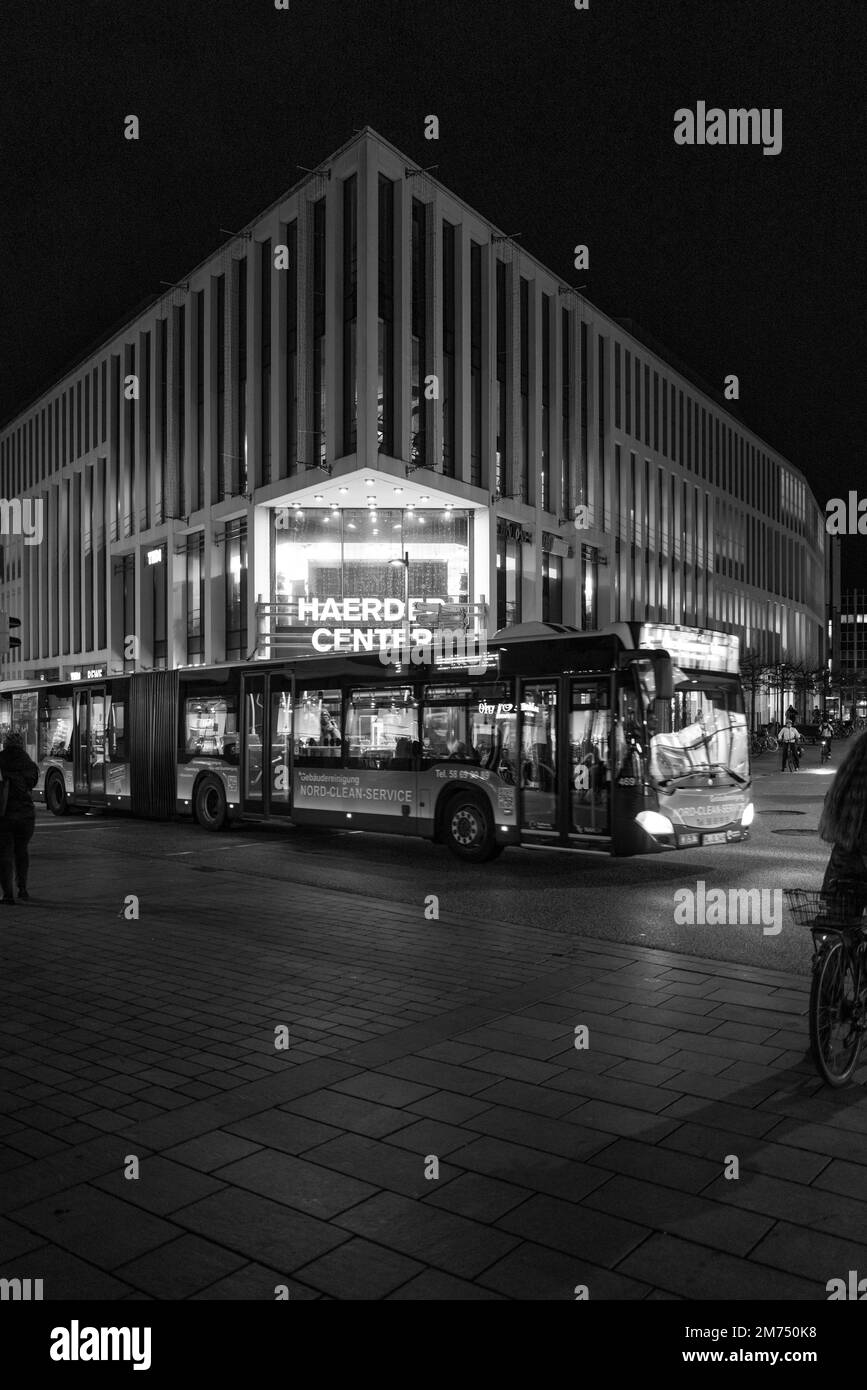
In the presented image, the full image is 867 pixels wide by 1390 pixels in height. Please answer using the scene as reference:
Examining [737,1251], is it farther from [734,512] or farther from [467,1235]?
[734,512]

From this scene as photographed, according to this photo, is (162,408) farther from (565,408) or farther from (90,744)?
(90,744)

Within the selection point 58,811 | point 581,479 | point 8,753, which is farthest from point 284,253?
point 8,753

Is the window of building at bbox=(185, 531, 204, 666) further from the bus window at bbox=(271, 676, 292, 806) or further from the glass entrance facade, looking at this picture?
the bus window at bbox=(271, 676, 292, 806)

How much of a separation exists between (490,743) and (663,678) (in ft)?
9.09

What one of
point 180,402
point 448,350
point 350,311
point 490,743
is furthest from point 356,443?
point 490,743

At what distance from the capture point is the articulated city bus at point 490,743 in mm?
11703

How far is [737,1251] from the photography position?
3414 millimetres

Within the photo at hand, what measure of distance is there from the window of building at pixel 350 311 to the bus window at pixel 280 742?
711 inches

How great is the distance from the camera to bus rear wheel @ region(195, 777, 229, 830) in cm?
1727

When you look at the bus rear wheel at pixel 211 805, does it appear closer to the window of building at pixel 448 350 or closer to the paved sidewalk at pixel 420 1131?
the paved sidewalk at pixel 420 1131

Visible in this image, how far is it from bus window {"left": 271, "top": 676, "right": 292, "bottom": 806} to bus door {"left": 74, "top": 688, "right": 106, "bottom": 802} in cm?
550

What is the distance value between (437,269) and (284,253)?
18.3 ft

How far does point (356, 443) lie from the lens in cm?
3212

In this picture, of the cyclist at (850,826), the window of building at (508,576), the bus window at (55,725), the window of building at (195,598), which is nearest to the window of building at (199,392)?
the window of building at (195,598)
